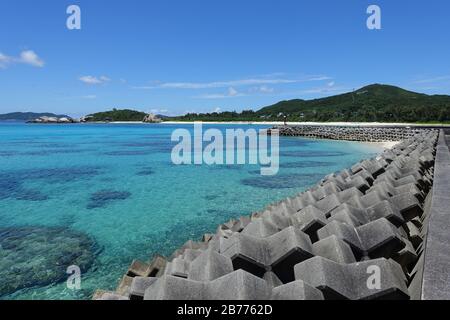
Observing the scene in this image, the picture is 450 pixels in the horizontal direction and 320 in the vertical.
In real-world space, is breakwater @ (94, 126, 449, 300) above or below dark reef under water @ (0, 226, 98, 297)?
above

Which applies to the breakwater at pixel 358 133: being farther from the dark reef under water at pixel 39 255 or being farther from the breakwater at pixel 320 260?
the breakwater at pixel 320 260

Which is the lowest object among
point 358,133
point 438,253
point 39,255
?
point 39,255

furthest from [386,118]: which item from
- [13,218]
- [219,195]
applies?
[13,218]

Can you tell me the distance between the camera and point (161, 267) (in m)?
5.75

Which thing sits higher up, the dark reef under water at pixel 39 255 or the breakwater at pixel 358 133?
the breakwater at pixel 358 133

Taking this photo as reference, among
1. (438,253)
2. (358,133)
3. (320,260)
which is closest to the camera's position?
(320,260)

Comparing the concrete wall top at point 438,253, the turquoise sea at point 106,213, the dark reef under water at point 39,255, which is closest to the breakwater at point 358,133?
the turquoise sea at point 106,213

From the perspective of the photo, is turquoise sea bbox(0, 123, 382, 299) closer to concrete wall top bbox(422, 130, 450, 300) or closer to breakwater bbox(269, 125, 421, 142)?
concrete wall top bbox(422, 130, 450, 300)

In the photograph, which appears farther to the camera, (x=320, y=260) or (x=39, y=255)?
(x=39, y=255)

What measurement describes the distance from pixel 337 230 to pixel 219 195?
37.5 ft

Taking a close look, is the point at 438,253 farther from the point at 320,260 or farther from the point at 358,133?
the point at 358,133

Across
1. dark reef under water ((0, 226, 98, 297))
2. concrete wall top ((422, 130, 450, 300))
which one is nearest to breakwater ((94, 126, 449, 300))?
concrete wall top ((422, 130, 450, 300))

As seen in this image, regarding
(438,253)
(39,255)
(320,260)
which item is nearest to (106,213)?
(39,255)
